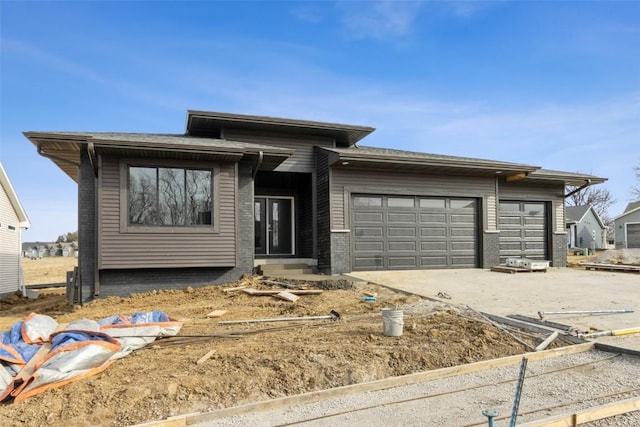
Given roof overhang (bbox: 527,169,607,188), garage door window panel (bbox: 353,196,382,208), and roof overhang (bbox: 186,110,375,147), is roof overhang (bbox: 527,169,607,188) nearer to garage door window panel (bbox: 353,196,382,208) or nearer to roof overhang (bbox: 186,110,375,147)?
garage door window panel (bbox: 353,196,382,208)

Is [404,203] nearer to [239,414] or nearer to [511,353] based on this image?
[511,353]

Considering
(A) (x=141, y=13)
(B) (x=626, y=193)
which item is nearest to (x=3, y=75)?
(A) (x=141, y=13)

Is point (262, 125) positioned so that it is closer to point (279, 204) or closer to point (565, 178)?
point (279, 204)

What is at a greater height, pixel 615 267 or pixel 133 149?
pixel 133 149

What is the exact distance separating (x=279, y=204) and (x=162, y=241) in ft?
16.1

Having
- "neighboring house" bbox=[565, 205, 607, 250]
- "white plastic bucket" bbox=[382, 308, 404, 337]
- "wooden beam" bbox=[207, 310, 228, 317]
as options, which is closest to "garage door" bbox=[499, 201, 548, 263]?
"white plastic bucket" bbox=[382, 308, 404, 337]

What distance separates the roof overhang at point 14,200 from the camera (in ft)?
52.9

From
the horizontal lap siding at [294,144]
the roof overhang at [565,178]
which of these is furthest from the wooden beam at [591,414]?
the roof overhang at [565,178]

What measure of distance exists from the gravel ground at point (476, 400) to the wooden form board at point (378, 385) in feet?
0.18

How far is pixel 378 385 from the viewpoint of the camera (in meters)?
4.07

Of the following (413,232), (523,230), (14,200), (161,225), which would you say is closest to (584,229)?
(523,230)

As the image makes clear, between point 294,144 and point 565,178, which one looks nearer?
point 294,144

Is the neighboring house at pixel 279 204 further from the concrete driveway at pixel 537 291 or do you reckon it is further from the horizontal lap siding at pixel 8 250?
the horizontal lap siding at pixel 8 250

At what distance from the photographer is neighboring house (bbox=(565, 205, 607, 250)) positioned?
127ft
